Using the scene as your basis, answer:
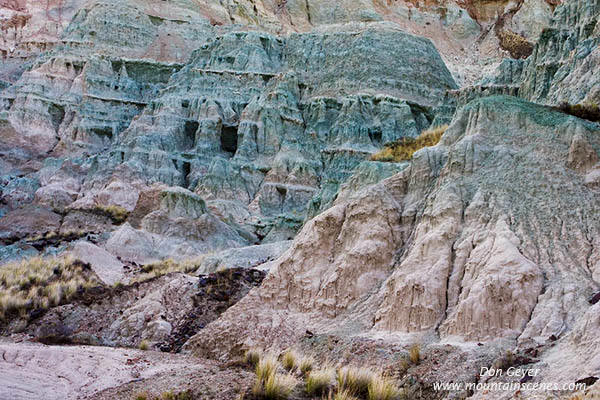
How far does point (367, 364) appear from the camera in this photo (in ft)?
33.8

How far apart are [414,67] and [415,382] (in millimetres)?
53310

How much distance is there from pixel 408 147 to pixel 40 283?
43.3 feet

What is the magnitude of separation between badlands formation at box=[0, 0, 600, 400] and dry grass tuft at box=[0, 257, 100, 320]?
90 mm

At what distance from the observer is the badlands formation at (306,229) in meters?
9.97

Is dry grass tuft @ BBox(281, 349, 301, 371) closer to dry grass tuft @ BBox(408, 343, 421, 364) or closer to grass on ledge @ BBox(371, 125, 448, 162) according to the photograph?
dry grass tuft @ BBox(408, 343, 421, 364)

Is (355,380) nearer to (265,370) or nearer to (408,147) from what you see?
(265,370)

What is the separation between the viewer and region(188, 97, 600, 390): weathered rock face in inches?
401

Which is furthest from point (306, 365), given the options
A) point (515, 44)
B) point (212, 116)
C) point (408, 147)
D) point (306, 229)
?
point (515, 44)

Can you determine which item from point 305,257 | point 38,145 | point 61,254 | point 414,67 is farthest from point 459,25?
point 305,257

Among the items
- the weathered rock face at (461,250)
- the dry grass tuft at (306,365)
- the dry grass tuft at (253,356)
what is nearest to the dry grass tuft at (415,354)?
the weathered rock face at (461,250)

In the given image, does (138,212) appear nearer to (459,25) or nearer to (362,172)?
(362,172)

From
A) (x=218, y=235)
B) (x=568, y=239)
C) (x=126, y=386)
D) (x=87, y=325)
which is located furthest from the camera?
(x=218, y=235)

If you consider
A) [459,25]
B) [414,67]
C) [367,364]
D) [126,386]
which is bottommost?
[126,386]

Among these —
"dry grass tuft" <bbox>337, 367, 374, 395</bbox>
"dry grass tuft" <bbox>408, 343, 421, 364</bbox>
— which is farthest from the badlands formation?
"dry grass tuft" <bbox>337, 367, 374, 395</bbox>
